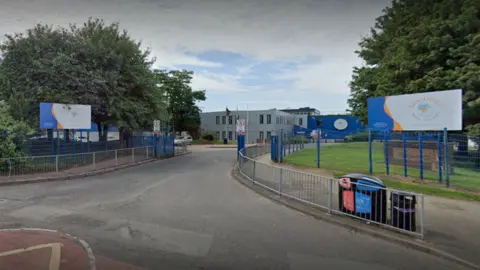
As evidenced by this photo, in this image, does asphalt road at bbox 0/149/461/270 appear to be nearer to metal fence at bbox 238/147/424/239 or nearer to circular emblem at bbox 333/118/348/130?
metal fence at bbox 238/147/424/239

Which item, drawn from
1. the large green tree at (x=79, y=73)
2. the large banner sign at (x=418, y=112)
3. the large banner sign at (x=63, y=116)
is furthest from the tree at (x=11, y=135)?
the large banner sign at (x=418, y=112)

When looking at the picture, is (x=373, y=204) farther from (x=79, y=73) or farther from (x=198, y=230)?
(x=79, y=73)

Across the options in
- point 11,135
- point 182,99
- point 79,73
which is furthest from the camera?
point 182,99

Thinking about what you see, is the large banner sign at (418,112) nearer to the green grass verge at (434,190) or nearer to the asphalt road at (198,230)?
the green grass verge at (434,190)

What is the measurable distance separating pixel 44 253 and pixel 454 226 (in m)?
8.10

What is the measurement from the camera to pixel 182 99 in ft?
164

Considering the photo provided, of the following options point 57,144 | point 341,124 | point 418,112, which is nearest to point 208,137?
point 341,124

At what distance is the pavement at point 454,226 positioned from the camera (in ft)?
17.9

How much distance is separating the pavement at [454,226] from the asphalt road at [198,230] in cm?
55

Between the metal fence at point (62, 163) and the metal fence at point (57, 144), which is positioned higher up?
the metal fence at point (57, 144)

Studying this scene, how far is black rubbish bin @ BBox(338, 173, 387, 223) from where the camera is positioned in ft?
22.2

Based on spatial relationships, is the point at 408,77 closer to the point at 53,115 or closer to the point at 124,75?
the point at 124,75

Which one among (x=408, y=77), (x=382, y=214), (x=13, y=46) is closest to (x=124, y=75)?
(x=13, y=46)

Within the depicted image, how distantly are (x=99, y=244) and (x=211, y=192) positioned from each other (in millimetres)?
5409
